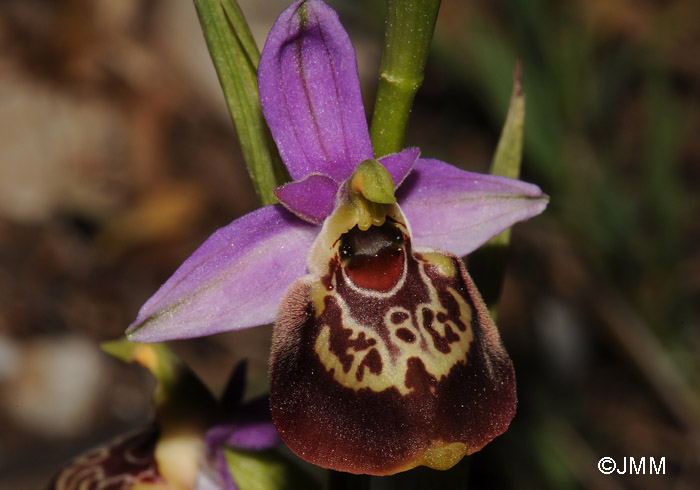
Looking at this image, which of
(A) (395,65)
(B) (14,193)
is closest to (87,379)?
(B) (14,193)

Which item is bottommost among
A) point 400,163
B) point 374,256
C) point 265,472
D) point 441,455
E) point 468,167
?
point 468,167

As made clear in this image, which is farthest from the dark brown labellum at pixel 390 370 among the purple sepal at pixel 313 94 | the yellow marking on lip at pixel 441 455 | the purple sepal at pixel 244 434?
the purple sepal at pixel 244 434

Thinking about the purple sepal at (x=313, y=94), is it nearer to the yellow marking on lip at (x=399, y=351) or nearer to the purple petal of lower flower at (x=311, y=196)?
the purple petal of lower flower at (x=311, y=196)

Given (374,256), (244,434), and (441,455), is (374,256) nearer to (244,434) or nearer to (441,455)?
(441,455)

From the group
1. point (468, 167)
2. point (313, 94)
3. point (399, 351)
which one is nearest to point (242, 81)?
point (313, 94)

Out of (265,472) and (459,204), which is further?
(265,472)

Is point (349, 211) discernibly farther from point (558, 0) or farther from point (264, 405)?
point (558, 0)
